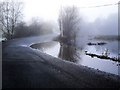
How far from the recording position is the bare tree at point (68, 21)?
200 ft

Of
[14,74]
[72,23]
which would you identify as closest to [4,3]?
[72,23]

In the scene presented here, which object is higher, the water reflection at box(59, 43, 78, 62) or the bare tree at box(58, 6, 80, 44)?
the bare tree at box(58, 6, 80, 44)

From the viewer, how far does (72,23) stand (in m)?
61.6

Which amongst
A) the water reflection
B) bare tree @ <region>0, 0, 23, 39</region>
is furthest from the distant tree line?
the water reflection

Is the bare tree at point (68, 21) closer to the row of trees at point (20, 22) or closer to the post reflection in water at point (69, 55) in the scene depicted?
the row of trees at point (20, 22)

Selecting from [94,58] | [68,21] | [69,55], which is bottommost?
[94,58]

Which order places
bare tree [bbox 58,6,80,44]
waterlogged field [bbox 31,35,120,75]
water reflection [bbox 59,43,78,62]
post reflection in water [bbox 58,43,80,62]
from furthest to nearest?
bare tree [bbox 58,6,80,44] < water reflection [bbox 59,43,78,62] < post reflection in water [bbox 58,43,80,62] < waterlogged field [bbox 31,35,120,75]

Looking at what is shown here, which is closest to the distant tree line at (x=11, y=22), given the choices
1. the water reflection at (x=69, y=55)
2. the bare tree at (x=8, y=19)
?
the bare tree at (x=8, y=19)

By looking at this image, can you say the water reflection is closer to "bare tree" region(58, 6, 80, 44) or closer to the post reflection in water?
the post reflection in water

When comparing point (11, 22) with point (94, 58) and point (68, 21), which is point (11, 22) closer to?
point (68, 21)

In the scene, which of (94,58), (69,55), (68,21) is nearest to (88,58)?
(94,58)

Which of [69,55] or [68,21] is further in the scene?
[68,21]

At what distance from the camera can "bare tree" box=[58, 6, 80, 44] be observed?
6103 cm

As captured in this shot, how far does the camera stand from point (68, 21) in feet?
200
